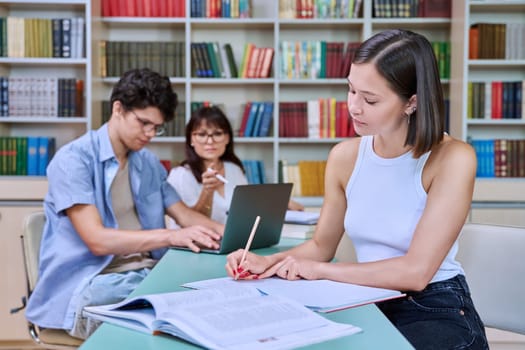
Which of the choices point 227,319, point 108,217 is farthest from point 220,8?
point 227,319

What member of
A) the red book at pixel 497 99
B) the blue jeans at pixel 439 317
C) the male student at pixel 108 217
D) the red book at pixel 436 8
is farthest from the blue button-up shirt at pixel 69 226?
the red book at pixel 497 99

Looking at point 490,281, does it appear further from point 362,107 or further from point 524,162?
point 524,162

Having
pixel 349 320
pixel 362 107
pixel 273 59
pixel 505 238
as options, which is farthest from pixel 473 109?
pixel 349 320

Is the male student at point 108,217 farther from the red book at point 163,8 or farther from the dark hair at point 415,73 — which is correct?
the red book at point 163,8

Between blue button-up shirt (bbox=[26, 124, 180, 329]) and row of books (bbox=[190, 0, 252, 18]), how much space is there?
2.03 metres

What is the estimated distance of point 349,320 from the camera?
123 cm

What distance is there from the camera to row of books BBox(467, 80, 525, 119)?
4.34m

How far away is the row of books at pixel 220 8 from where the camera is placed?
171 inches

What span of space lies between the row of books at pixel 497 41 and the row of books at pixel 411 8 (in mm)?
228

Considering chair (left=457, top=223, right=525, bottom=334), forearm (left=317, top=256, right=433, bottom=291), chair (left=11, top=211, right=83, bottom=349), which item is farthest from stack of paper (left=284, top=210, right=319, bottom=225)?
forearm (left=317, top=256, right=433, bottom=291)

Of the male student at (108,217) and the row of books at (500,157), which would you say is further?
the row of books at (500,157)

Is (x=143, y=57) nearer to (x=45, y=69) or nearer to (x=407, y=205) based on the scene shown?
(x=45, y=69)

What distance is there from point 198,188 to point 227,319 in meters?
2.36

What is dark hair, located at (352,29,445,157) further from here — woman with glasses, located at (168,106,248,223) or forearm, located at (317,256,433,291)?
woman with glasses, located at (168,106,248,223)
